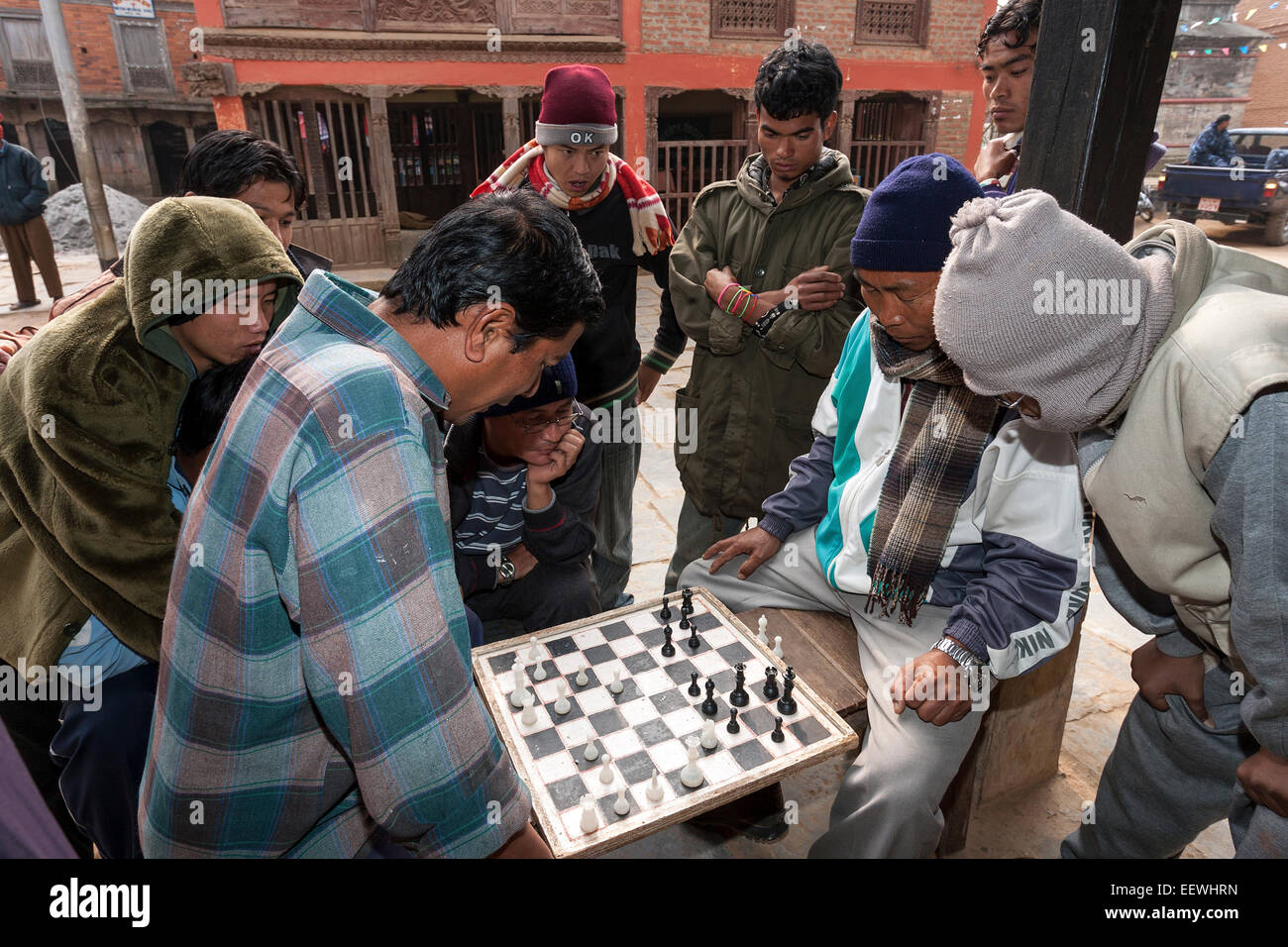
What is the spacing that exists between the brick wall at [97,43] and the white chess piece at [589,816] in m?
20.0

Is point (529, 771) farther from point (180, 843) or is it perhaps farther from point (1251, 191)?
point (1251, 191)

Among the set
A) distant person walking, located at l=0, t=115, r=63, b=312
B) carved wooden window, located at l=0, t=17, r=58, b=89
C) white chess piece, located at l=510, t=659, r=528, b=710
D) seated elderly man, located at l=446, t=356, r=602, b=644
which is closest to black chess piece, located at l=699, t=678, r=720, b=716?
white chess piece, located at l=510, t=659, r=528, b=710

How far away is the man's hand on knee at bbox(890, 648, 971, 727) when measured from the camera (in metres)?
2.03

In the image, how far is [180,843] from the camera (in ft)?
4.98

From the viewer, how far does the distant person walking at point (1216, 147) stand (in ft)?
43.7

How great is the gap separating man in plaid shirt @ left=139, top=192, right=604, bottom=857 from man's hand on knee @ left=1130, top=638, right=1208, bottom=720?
1734 millimetres

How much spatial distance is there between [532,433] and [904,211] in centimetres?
140

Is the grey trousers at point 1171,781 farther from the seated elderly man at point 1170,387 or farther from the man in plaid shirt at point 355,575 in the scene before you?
the man in plaid shirt at point 355,575

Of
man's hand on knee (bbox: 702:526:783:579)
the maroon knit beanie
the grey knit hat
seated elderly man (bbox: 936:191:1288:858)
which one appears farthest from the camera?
the maroon knit beanie

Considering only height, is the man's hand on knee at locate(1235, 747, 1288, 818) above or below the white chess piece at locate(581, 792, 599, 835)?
above

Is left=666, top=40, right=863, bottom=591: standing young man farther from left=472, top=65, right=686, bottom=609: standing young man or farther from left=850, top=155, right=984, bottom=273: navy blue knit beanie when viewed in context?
left=850, top=155, right=984, bottom=273: navy blue knit beanie

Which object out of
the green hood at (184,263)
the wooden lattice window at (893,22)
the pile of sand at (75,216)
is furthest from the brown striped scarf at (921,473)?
the pile of sand at (75,216)

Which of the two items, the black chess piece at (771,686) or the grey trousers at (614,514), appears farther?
the grey trousers at (614,514)

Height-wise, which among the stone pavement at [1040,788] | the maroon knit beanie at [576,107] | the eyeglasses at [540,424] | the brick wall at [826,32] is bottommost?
the stone pavement at [1040,788]
